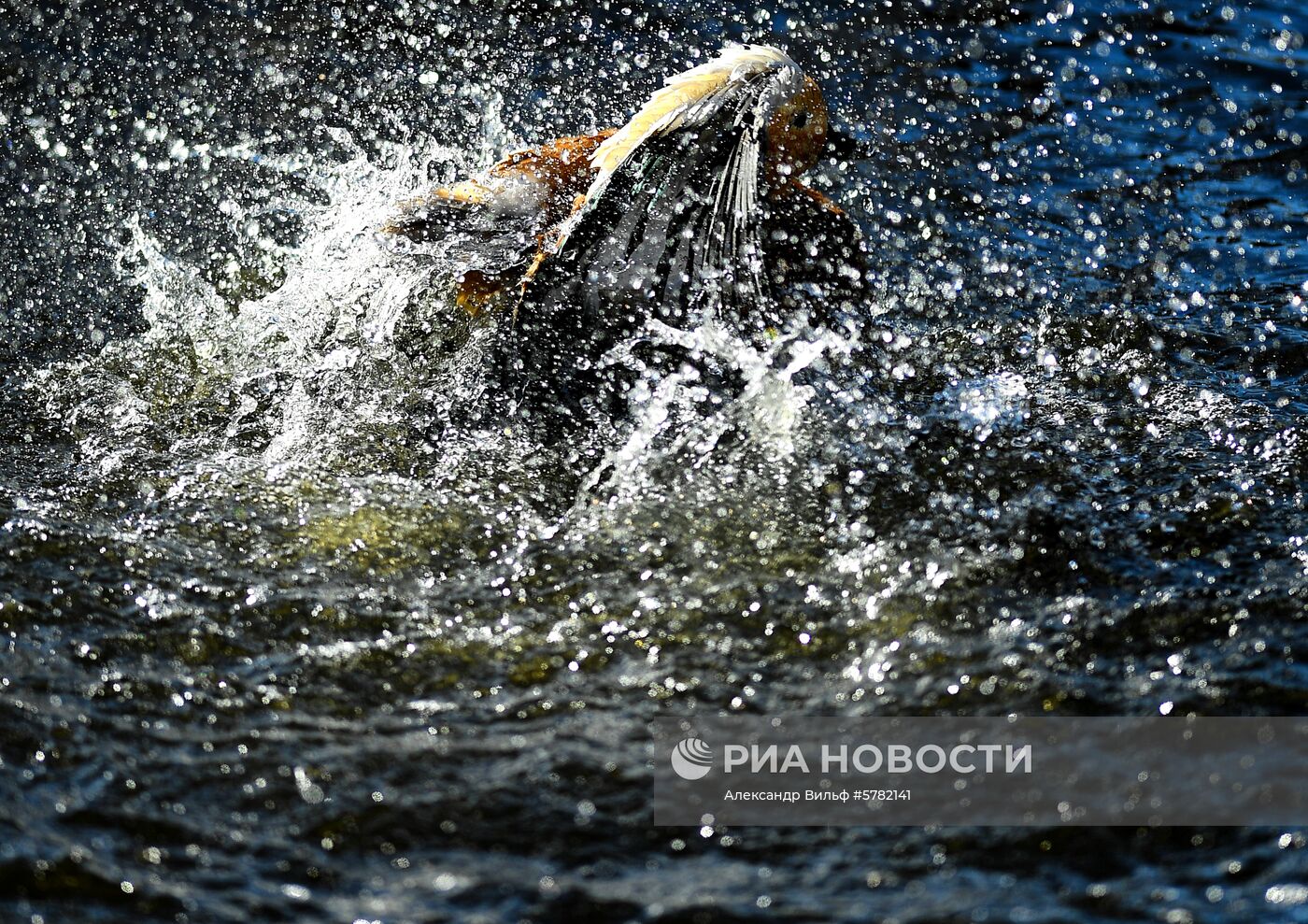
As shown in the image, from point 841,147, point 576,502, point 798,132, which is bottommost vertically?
point 576,502

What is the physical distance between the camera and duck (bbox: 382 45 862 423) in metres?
3.45

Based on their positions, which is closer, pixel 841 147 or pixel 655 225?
pixel 655 225

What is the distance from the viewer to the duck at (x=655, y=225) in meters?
3.45

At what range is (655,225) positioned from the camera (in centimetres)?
353

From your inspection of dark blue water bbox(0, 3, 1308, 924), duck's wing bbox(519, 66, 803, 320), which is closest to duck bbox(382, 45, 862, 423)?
duck's wing bbox(519, 66, 803, 320)

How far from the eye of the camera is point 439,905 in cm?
213

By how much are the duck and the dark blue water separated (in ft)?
0.61

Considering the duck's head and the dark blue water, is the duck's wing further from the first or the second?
the dark blue water

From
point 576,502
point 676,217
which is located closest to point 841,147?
point 676,217

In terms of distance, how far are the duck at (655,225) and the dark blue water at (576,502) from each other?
186mm

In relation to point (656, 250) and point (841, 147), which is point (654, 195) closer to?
point (656, 250)

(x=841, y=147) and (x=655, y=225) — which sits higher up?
(x=841, y=147)

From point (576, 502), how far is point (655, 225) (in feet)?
2.78

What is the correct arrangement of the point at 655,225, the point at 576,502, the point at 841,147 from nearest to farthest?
the point at 576,502
the point at 655,225
the point at 841,147
